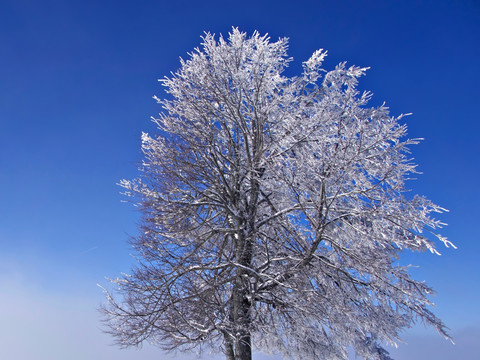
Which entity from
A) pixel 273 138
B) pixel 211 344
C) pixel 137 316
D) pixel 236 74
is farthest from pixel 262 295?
pixel 236 74

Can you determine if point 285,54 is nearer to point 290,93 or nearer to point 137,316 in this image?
point 290,93

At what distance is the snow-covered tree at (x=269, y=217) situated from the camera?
360 inches

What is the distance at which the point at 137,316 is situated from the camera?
34.2 ft

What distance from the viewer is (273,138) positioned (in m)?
10.5

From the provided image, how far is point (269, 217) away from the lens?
412 inches

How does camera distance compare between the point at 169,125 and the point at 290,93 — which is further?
the point at 169,125

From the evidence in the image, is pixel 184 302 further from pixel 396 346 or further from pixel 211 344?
pixel 396 346

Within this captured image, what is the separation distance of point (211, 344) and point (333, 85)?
796 cm

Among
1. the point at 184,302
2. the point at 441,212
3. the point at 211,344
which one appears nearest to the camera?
the point at 441,212

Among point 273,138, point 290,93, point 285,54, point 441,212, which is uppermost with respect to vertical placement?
point 285,54

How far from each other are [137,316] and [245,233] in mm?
3693

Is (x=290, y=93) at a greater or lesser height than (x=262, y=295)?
greater

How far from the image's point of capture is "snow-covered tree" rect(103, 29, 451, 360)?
916 centimetres

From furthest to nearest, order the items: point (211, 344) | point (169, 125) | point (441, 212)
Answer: point (169, 125) < point (211, 344) < point (441, 212)
